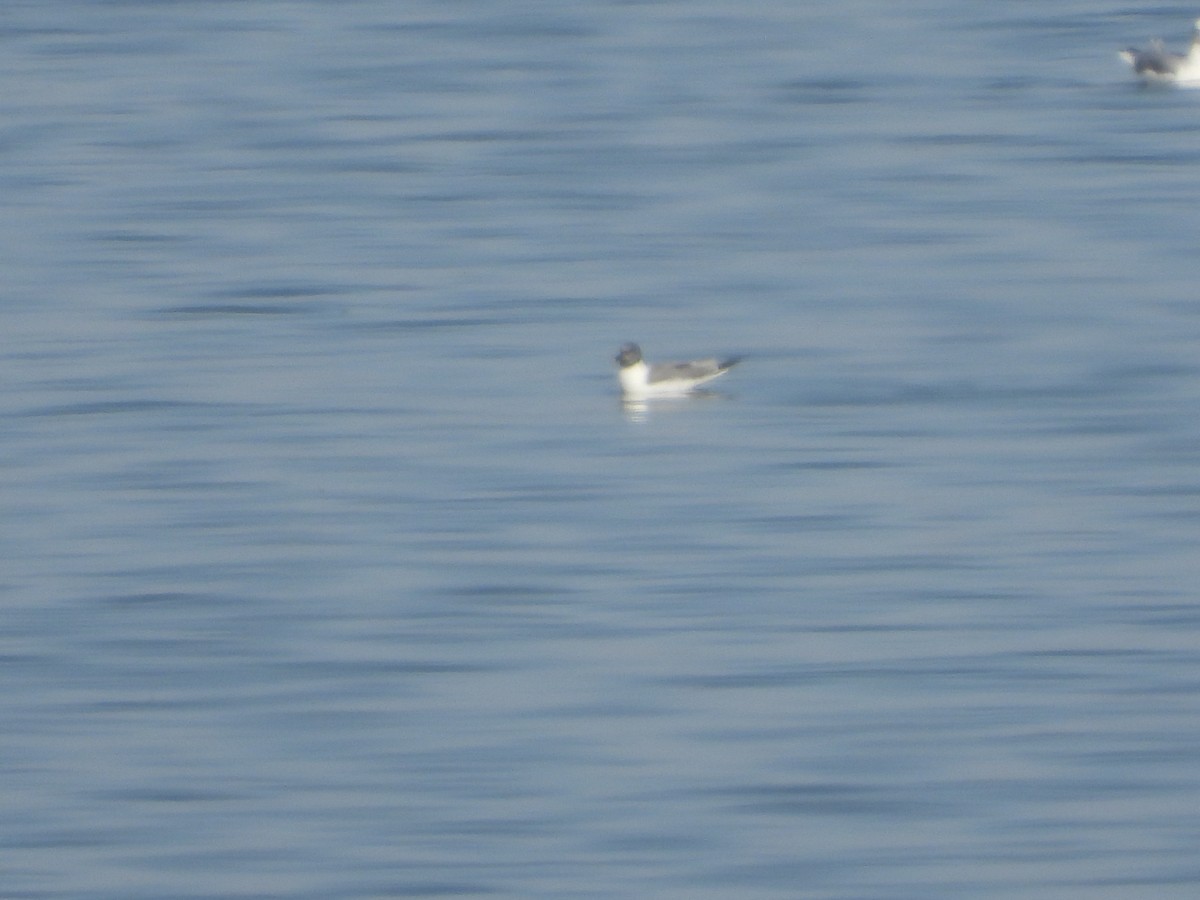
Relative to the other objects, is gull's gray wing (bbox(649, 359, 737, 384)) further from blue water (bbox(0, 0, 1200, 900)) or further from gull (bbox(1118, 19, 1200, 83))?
gull (bbox(1118, 19, 1200, 83))

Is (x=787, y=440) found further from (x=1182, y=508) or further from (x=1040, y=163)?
(x=1040, y=163)

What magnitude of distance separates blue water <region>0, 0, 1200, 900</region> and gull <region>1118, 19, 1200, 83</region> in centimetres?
17

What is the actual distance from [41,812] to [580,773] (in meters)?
1.60

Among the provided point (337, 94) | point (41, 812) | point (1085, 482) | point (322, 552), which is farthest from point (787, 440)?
point (337, 94)

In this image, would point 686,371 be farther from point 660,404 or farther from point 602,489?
point 602,489

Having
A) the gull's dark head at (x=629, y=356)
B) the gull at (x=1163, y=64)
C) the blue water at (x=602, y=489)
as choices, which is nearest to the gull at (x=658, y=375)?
Result: the gull's dark head at (x=629, y=356)

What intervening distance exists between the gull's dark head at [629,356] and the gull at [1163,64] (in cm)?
728

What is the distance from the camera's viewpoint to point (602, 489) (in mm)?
11727

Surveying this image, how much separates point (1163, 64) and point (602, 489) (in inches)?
341

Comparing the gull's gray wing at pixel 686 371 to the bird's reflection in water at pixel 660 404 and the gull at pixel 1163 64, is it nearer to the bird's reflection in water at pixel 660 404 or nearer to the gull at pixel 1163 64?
the bird's reflection in water at pixel 660 404

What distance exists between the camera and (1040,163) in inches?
685

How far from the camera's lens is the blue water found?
8578 millimetres

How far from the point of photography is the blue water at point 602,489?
8.58 metres

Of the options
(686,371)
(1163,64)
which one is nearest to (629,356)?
(686,371)
